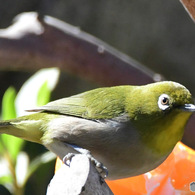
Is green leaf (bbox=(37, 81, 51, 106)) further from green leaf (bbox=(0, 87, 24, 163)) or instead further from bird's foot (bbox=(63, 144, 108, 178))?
bird's foot (bbox=(63, 144, 108, 178))

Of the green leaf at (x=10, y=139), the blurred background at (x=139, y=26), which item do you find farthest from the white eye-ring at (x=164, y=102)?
the blurred background at (x=139, y=26)

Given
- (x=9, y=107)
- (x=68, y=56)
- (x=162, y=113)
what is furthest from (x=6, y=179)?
(x=162, y=113)

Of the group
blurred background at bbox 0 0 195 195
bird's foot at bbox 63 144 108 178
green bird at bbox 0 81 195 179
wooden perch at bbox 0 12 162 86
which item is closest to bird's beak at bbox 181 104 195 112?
green bird at bbox 0 81 195 179

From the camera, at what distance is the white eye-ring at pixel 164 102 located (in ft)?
5.47

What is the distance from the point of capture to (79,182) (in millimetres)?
1221

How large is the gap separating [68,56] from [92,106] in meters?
0.79

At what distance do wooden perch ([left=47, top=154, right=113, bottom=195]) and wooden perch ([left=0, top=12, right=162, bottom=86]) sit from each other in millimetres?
1247

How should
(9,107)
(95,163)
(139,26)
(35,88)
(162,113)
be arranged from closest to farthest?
(95,163)
(162,113)
(9,107)
(35,88)
(139,26)

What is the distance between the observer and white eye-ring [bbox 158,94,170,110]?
1.67 m

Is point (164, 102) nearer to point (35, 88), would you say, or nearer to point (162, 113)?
point (162, 113)

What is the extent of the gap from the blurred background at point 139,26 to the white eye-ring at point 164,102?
126 inches

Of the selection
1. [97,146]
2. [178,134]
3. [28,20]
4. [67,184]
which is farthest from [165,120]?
[28,20]

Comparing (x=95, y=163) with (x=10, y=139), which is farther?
(x=10, y=139)

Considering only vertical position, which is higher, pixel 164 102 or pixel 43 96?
pixel 164 102
